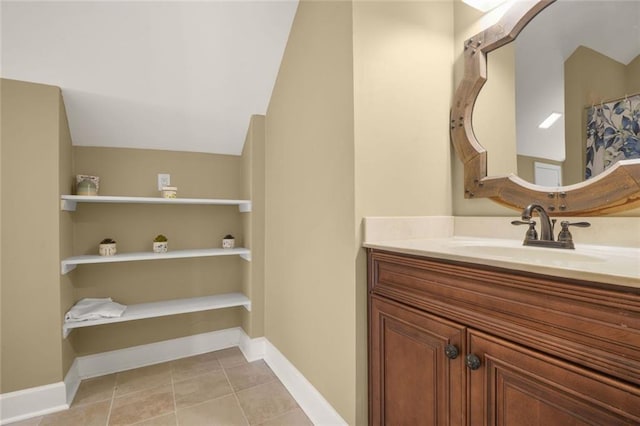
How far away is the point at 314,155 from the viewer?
5.46ft

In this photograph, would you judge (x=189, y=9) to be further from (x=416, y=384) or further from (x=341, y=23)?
(x=416, y=384)

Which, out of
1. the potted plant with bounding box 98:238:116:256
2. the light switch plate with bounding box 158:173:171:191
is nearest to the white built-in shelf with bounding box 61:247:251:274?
the potted plant with bounding box 98:238:116:256

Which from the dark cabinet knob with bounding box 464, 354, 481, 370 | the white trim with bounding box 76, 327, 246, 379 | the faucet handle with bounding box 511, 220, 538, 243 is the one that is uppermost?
the faucet handle with bounding box 511, 220, 538, 243

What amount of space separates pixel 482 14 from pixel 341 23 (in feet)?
2.33

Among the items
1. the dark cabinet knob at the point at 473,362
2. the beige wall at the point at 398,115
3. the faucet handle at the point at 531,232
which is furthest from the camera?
the beige wall at the point at 398,115

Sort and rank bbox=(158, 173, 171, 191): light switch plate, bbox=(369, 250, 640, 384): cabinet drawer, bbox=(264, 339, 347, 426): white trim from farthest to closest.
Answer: bbox=(158, 173, 171, 191): light switch plate, bbox=(264, 339, 347, 426): white trim, bbox=(369, 250, 640, 384): cabinet drawer

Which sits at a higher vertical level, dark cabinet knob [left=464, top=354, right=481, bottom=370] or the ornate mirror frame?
the ornate mirror frame

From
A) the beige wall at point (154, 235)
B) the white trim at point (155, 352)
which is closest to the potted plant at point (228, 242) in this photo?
the beige wall at point (154, 235)

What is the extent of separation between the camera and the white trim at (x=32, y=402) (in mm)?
1688

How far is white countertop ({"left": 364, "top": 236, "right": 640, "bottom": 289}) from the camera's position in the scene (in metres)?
0.68

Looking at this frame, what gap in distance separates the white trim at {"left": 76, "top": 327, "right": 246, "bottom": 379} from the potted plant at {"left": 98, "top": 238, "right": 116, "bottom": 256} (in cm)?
73

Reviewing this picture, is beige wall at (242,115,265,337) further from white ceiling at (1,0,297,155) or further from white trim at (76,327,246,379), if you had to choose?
white trim at (76,327,246,379)

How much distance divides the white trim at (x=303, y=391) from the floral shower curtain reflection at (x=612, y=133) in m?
1.51

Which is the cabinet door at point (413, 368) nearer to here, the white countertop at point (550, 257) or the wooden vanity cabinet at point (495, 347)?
the wooden vanity cabinet at point (495, 347)
